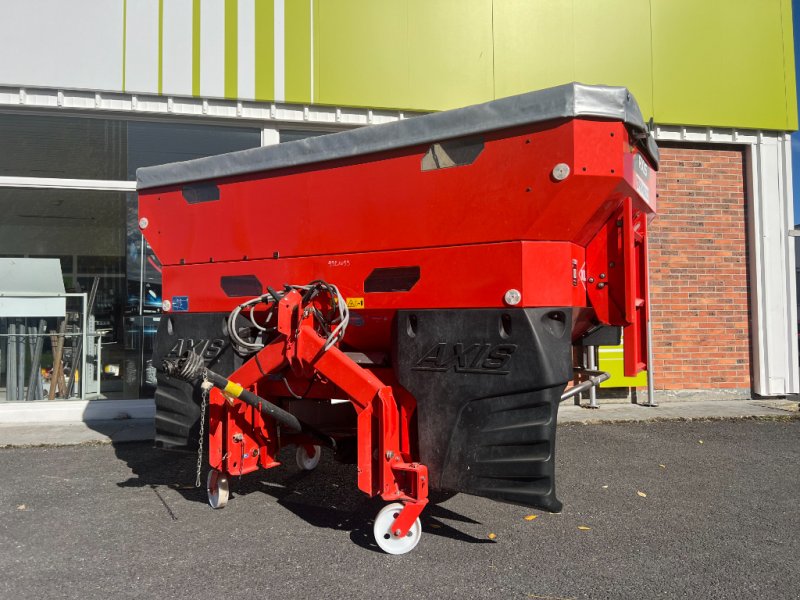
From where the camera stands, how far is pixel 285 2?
23.8 ft

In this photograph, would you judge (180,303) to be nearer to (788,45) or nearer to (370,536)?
(370,536)

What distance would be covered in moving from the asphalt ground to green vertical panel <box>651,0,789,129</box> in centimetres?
469

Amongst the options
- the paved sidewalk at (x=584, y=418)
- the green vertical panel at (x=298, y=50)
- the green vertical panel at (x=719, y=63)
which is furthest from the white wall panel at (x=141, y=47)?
the green vertical panel at (x=719, y=63)

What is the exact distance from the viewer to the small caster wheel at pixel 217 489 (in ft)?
12.8

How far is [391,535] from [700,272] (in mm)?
6427

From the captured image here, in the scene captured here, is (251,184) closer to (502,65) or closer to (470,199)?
(470,199)

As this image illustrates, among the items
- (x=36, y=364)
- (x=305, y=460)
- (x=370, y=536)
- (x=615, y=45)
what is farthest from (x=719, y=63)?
(x=36, y=364)

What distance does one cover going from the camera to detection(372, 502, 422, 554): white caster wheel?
3.18 m

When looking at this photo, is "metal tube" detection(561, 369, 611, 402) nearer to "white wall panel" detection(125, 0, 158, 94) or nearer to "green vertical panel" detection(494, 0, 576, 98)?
"green vertical panel" detection(494, 0, 576, 98)

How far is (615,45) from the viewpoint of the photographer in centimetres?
763

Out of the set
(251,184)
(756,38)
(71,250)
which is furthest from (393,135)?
(756,38)

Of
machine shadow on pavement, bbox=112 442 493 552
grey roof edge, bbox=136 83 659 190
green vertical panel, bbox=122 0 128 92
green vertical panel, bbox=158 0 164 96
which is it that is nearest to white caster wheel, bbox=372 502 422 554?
machine shadow on pavement, bbox=112 442 493 552

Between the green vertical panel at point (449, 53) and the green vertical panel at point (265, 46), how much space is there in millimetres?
1652

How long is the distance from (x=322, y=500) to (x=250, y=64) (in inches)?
211
